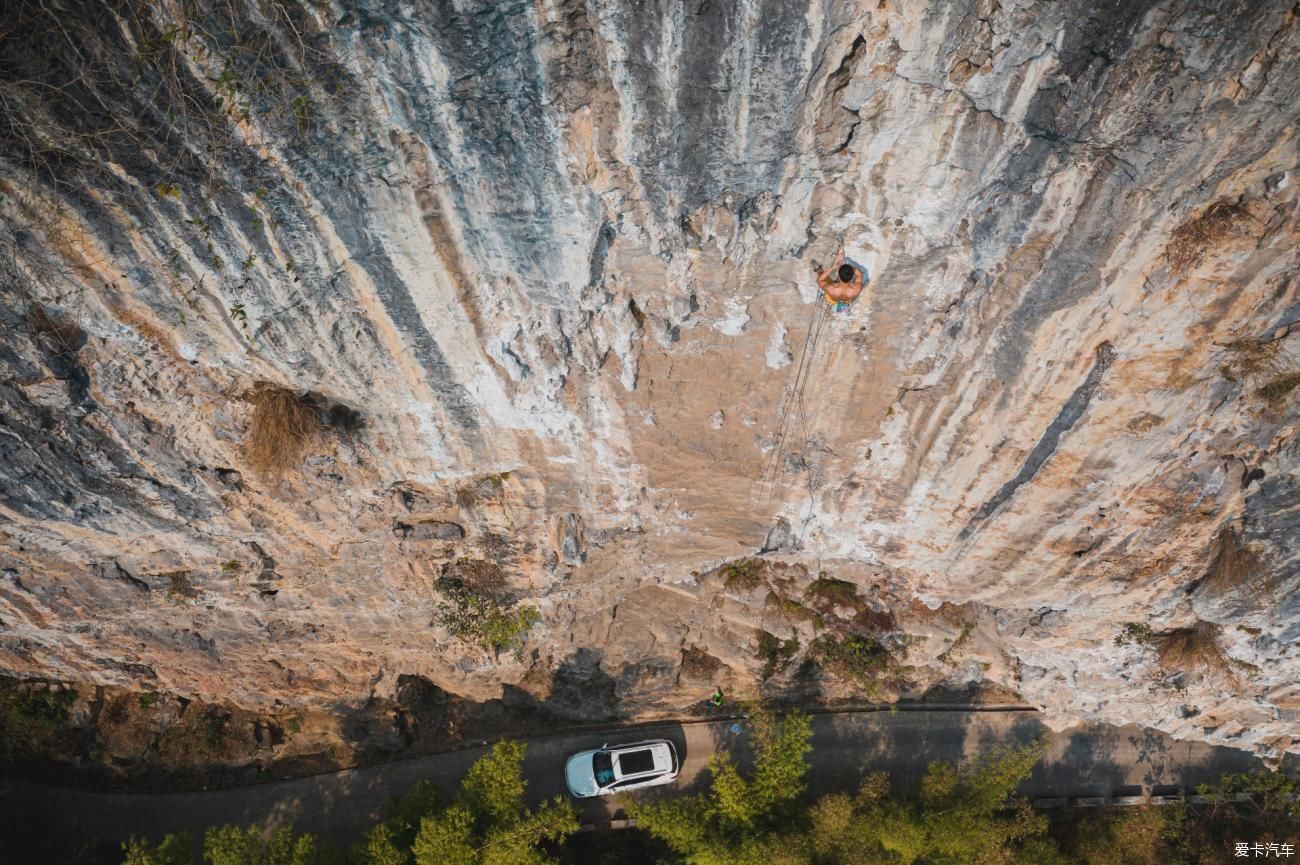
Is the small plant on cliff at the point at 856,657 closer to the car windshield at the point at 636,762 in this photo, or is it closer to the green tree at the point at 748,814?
the green tree at the point at 748,814

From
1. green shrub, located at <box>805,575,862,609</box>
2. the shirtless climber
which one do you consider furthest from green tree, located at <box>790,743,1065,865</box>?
the shirtless climber

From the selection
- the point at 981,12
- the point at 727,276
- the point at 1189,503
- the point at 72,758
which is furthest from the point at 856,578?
the point at 72,758

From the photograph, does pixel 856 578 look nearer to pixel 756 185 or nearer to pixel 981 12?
pixel 756 185

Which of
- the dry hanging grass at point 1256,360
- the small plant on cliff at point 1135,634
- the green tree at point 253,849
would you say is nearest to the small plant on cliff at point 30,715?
the green tree at point 253,849

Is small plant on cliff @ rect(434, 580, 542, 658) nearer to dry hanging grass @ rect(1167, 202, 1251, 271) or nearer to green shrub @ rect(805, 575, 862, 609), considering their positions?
green shrub @ rect(805, 575, 862, 609)

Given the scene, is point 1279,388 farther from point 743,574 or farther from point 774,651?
point 774,651
